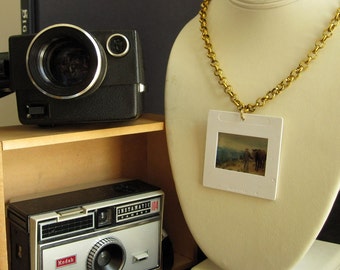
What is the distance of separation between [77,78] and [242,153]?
0.82ft

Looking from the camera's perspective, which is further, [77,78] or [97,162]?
[97,162]

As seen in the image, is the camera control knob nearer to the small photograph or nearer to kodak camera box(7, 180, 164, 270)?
kodak camera box(7, 180, 164, 270)

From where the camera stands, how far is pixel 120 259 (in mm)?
697

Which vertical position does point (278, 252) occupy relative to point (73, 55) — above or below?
below

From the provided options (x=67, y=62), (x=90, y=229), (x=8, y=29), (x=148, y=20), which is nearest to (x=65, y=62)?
(x=67, y=62)

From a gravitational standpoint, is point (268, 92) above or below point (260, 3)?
below

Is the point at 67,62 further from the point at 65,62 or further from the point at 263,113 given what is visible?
the point at 263,113

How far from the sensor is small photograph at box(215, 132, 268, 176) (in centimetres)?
58

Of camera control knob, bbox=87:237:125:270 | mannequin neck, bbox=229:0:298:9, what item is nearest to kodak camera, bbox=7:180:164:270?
camera control knob, bbox=87:237:125:270

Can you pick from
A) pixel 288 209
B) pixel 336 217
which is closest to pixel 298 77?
pixel 288 209

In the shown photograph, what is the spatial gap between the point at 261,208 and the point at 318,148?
0.11 m

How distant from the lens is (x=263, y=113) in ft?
1.90

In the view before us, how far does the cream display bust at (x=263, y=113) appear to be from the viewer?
534mm

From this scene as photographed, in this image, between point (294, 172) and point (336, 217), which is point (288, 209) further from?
point (336, 217)
